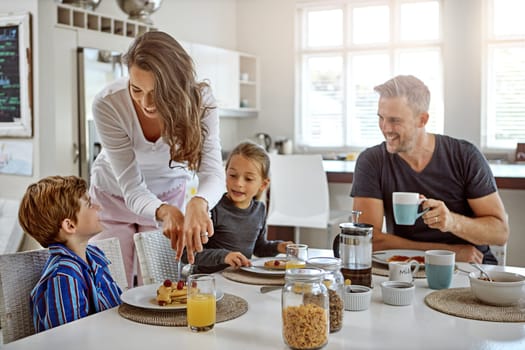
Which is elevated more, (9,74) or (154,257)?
(9,74)

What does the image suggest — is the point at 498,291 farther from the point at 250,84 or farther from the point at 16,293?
the point at 250,84

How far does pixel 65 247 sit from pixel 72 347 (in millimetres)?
444

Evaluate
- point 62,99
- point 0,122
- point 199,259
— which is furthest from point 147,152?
point 0,122

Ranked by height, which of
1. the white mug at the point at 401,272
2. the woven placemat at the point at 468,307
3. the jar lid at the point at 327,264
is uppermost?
the jar lid at the point at 327,264

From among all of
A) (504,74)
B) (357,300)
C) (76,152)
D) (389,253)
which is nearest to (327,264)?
(357,300)

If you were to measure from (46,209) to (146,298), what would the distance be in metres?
0.36

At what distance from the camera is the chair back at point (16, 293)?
4.76 feet

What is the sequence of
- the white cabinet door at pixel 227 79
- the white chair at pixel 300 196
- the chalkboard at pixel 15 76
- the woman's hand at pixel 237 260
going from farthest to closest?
1. the white cabinet door at pixel 227 79
2. the chalkboard at pixel 15 76
3. the white chair at pixel 300 196
4. the woman's hand at pixel 237 260

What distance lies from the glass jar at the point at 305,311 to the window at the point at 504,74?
6036 mm

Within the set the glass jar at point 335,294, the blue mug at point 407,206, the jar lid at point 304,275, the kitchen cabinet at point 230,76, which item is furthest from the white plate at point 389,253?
the kitchen cabinet at point 230,76

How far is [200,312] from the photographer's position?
128 centimetres

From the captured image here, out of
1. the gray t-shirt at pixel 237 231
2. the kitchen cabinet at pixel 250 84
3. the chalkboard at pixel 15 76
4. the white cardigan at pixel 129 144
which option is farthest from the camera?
the kitchen cabinet at pixel 250 84

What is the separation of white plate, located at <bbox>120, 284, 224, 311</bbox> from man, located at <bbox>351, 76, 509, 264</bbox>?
0.94 m

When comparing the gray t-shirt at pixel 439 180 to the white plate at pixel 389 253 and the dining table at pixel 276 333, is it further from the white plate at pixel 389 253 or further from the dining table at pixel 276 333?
the dining table at pixel 276 333
